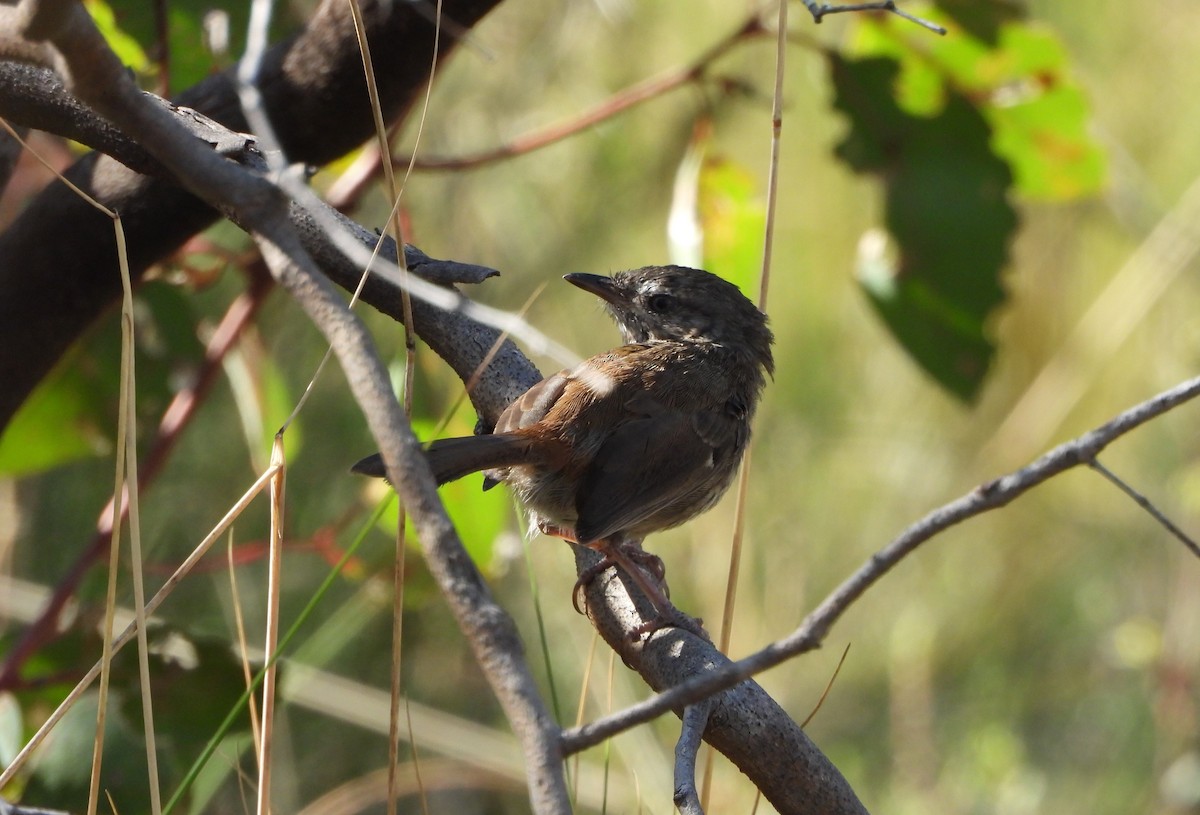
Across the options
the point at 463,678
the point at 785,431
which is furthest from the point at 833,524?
the point at 463,678

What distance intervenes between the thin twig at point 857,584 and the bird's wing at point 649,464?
1.47 metres

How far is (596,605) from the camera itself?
2408mm

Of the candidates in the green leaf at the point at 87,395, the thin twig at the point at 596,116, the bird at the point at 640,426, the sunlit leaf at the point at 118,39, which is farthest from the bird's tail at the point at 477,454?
the sunlit leaf at the point at 118,39

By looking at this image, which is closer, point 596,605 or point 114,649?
point 114,649

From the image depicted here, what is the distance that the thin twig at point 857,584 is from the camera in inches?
38.9

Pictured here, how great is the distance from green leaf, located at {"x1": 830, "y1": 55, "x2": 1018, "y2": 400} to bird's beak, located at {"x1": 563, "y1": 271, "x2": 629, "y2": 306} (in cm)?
75

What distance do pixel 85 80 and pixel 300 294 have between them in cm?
34

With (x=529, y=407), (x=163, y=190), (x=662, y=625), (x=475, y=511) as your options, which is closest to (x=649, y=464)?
(x=529, y=407)

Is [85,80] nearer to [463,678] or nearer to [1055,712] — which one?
[463,678]

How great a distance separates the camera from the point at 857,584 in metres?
1.07

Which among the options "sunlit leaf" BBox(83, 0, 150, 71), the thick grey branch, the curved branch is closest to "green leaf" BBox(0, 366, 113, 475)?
the curved branch

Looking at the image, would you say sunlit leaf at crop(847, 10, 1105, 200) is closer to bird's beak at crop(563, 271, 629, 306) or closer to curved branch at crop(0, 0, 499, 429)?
bird's beak at crop(563, 271, 629, 306)

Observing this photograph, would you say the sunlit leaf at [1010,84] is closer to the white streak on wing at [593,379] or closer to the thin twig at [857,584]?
the white streak on wing at [593,379]

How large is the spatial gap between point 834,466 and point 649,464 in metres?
3.11
